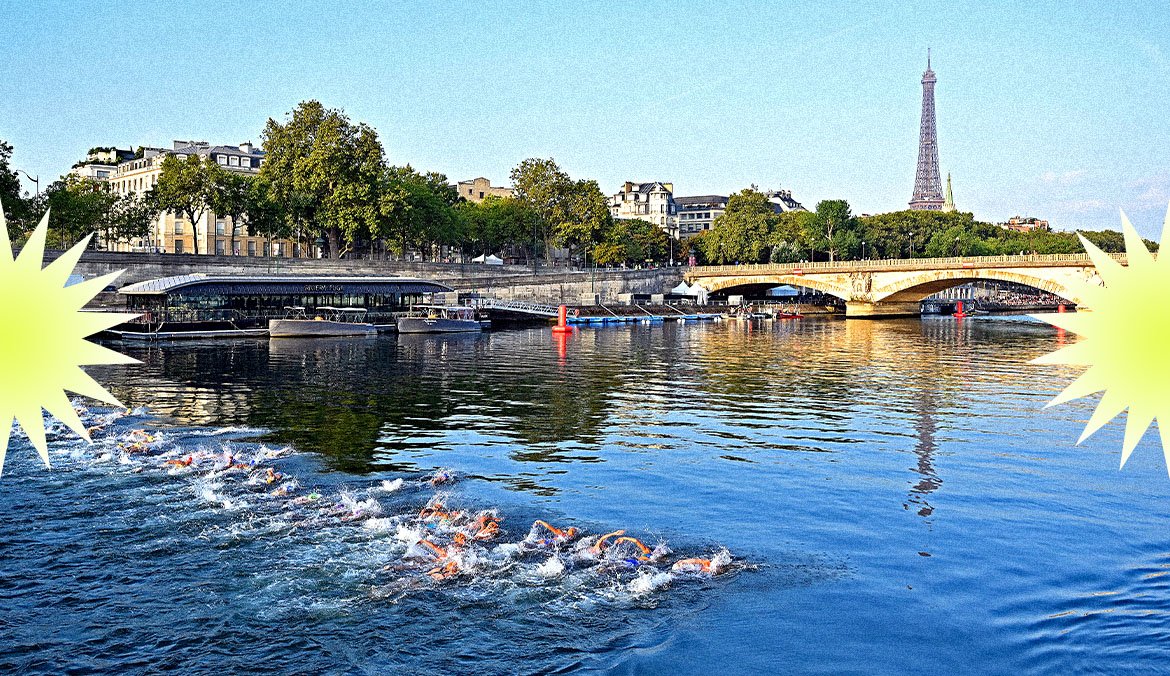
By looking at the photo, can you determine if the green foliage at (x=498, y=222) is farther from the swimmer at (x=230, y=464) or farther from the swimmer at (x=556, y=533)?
the swimmer at (x=556, y=533)

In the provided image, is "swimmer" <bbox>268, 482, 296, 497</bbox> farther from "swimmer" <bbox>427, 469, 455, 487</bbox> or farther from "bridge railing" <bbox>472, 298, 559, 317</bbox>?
"bridge railing" <bbox>472, 298, 559, 317</bbox>

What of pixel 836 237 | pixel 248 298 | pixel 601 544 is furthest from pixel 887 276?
pixel 601 544

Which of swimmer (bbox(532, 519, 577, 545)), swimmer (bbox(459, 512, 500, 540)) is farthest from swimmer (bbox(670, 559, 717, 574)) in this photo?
swimmer (bbox(459, 512, 500, 540))

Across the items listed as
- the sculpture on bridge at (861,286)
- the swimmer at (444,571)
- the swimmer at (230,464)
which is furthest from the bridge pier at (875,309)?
the swimmer at (444,571)

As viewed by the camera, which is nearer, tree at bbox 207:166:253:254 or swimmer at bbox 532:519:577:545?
swimmer at bbox 532:519:577:545

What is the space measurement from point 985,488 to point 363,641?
1665 cm

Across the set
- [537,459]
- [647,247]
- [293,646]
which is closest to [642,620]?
[293,646]

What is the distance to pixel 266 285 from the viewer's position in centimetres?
7962

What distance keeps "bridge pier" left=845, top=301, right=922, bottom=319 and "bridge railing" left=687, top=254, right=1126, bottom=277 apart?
503 cm

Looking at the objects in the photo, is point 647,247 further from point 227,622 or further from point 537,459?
point 227,622

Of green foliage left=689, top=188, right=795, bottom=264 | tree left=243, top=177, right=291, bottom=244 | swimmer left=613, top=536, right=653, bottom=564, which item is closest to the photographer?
swimmer left=613, top=536, right=653, bottom=564

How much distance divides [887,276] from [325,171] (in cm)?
7447

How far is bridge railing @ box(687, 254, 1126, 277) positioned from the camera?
10625 cm

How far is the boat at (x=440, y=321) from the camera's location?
8600 centimetres
